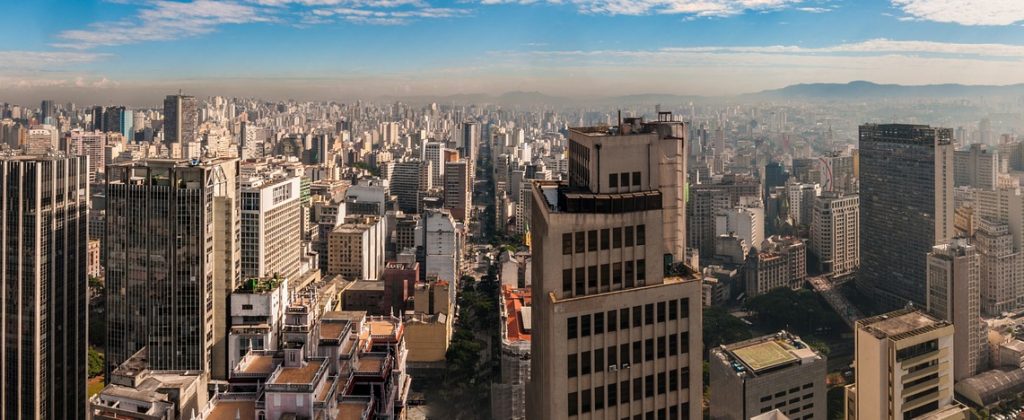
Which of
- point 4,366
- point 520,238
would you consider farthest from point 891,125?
point 4,366

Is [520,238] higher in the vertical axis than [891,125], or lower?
lower

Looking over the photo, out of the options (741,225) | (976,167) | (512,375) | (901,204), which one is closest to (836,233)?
(901,204)

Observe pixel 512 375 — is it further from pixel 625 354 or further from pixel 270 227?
pixel 625 354

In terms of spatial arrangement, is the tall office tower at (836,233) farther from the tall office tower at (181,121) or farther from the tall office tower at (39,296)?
the tall office tower at (181,121)

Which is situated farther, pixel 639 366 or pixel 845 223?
pixel 845 223

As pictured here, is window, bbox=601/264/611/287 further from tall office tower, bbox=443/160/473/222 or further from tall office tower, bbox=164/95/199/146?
tall office tower, bbox=164/95/199/146

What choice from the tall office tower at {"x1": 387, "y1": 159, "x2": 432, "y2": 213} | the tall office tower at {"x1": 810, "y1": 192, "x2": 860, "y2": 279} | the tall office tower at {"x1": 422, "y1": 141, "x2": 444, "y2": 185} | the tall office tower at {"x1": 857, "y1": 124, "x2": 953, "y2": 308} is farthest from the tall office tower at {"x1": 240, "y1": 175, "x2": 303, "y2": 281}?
the tall office tower at {"x1": 422, "y1": 141, "x2": 444, "y2": 185}

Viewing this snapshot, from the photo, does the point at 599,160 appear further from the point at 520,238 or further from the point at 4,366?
the point at 520,238
